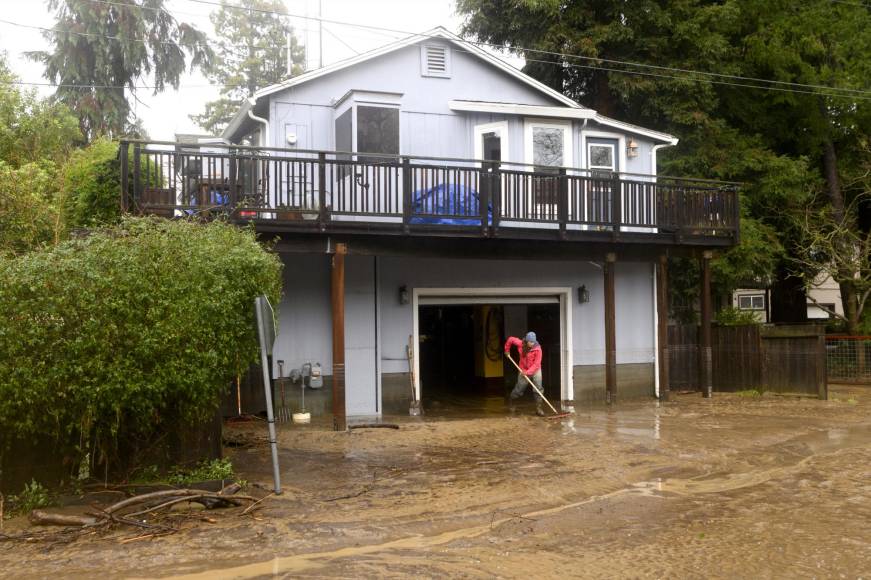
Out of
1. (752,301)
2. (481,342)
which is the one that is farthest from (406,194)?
(752,301)

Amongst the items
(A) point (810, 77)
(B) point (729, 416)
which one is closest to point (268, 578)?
(B) point (729, 416)

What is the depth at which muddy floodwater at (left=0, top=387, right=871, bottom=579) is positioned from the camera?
6.97 m

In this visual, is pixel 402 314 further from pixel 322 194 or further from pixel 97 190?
pixel 97 190

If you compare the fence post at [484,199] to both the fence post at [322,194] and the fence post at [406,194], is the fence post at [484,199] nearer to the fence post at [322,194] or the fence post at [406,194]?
the fence post at [406,194]

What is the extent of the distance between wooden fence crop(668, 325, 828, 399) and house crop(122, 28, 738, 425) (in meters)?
1.14

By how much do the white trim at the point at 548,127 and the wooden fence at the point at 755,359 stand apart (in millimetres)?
4982

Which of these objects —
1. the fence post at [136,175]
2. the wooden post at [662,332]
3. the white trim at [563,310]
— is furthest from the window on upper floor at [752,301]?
the fence post at [136,175]

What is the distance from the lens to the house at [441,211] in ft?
47.6

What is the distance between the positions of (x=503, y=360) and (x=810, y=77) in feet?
38.9

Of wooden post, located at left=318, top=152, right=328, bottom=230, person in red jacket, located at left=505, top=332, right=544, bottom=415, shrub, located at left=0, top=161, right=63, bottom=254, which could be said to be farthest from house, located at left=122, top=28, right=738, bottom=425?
shrub, located at left=0, top=161, right=63, bottom=254

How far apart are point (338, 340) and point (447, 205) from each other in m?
3.14

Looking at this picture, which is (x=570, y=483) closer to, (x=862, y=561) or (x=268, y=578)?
(x=862, y=561)

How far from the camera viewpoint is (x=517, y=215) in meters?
15.9

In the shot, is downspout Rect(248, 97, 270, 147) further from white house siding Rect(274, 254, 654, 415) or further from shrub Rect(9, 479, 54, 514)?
shrub Rect(9, 479, 54, 514)
